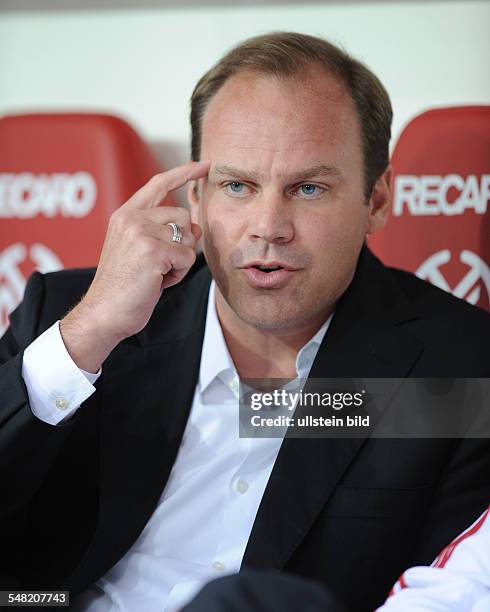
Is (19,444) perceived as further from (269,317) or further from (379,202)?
(379,202)

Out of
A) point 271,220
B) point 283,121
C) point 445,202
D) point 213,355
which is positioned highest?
point 283,121

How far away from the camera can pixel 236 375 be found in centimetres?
136

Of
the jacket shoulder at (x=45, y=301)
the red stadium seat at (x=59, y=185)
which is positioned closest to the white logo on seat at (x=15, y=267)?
the red stadium seat at (x=59, y=185)

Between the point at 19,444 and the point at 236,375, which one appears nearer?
the point at 19,444

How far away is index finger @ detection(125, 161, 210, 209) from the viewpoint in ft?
4.20

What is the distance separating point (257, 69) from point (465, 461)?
61 centimetres

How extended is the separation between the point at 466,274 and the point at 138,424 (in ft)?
2.45

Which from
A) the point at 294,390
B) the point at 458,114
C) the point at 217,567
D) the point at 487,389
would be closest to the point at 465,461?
the point at 487,389

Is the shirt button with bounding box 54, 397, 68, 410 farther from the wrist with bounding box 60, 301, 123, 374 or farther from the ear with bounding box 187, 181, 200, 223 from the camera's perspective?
the ear with bounding box 187, 181, 200, 223

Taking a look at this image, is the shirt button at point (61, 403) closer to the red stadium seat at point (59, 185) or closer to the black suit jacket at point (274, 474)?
the black suit jacket at point (274, 474)

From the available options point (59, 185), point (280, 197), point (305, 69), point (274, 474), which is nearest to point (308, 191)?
point (280, 197)

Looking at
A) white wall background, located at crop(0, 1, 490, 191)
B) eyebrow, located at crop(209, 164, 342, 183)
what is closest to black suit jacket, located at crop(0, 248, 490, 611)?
eyebrow, located at crop(209, 164, 342, 183)

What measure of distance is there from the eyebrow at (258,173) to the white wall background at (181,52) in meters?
0.63

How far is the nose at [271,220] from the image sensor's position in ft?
4.09
